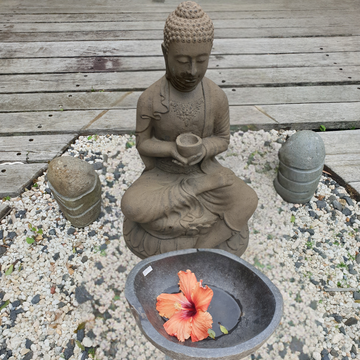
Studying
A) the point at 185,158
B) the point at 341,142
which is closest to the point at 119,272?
the point at 185,158

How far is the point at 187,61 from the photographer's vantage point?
6.22 ft

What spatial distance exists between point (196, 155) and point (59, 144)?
76.0 inches

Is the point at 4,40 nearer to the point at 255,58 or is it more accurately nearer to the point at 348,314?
the point at 255,58

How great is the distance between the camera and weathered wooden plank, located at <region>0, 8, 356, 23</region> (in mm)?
5234

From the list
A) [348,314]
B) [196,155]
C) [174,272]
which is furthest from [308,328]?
[196,155]

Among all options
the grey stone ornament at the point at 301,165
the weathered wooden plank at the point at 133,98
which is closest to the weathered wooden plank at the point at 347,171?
the grey stone ornament at the point at 301,165

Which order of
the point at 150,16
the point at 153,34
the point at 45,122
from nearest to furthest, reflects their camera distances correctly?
1. the point at 45,122
2. the point at 153,34
3. the point at 150,16

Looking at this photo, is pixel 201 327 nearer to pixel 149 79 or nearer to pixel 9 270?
pixel 9 270

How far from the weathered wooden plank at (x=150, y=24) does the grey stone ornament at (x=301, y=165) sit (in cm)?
300

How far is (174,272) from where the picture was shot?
83.3 inches

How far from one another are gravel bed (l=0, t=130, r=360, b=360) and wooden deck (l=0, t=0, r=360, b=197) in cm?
48

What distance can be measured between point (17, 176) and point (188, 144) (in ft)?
Result: 6.32

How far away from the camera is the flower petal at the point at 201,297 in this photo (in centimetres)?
182

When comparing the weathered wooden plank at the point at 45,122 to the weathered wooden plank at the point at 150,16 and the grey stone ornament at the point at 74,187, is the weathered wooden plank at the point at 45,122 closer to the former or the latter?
the grey stone ornament at the point at 74,187
